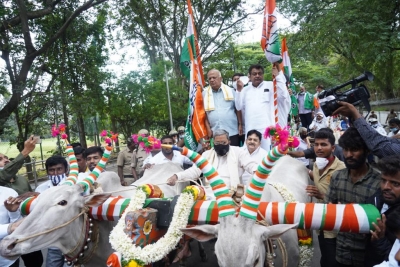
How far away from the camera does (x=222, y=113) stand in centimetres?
597

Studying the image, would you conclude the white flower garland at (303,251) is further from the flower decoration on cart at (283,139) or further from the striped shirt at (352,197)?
the flower decoration on cart at (283,139)

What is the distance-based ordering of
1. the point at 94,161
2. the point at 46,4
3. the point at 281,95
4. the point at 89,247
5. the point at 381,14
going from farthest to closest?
the point at 381,14 → the point at 46,4 → the point at 281,95 → the point at 94,161 → the point at 89,247

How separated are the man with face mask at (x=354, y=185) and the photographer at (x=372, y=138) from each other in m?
0.06

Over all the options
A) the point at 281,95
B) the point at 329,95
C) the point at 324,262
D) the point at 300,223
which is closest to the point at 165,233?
the point at 300,223

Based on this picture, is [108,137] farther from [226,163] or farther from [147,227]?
[226,163]

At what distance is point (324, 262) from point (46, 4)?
9590 millimetres

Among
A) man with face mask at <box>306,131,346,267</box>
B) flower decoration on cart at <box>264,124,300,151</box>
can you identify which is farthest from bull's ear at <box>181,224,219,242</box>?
man with face mask at <box>306,131,346,267</box>

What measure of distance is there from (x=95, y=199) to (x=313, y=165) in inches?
101

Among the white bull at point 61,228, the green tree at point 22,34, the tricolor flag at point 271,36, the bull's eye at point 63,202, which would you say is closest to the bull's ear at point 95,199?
the white bull at point 61,228

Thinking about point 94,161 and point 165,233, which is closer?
point 165,233

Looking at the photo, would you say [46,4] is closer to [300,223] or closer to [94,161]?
[94,161]

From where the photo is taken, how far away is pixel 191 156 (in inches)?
102

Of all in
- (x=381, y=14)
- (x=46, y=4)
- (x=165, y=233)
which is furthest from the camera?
(x=381, y=14)

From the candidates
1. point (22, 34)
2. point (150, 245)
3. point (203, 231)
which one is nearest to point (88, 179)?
point (150, 245)
